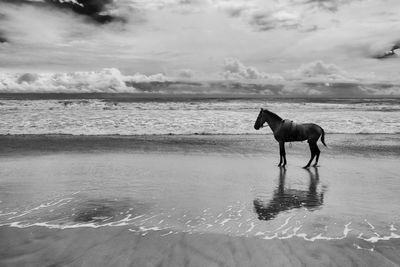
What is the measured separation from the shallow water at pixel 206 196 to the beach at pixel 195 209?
25 mm

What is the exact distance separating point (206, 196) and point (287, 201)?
5.80 ft

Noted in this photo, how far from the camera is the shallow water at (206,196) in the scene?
232 inches

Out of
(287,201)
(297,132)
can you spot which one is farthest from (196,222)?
(297,132)

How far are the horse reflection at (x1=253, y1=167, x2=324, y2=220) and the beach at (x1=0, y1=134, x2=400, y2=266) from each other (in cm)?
2

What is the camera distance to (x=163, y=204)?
7188 mm

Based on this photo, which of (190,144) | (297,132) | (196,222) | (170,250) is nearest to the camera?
(170,250)

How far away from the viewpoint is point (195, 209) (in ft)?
22.5

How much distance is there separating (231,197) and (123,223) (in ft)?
8.83

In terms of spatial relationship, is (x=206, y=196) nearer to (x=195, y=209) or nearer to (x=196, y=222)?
(x=195, y=209)

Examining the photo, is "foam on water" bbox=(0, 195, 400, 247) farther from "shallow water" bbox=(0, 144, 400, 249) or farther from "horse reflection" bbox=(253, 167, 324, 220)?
"horse reflection" bbox=(253, 167, 324, 220)

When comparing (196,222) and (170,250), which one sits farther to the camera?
(196,222)

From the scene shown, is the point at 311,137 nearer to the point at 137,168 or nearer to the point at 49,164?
the point at 137,168

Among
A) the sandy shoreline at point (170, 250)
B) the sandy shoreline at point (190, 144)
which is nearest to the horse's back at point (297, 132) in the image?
the sandy shoreline at point (190, 144)

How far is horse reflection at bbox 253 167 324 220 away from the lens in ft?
22.2
